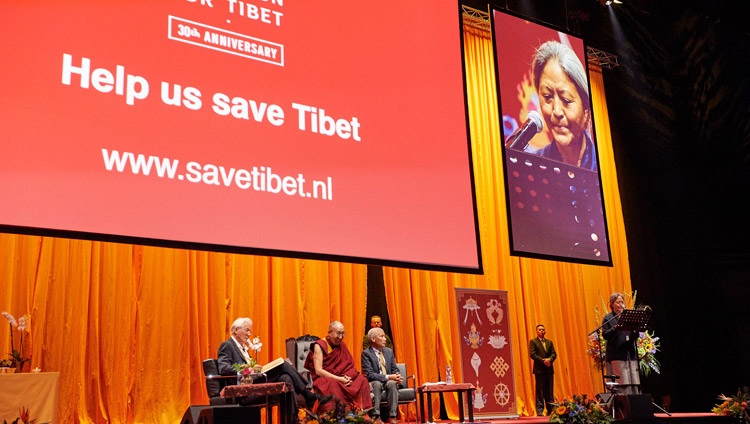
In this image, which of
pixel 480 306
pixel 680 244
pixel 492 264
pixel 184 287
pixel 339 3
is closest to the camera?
pixel 339 3

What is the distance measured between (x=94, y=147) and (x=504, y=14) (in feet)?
12.8

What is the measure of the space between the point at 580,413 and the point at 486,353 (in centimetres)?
180

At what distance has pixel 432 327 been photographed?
7570 mm

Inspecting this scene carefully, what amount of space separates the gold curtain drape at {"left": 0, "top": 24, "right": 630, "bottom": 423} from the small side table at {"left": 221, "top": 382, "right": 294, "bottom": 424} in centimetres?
184

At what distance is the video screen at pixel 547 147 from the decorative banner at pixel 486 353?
1220 mm

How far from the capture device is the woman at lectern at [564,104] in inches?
251

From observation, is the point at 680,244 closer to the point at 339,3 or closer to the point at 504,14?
the point at 504,14

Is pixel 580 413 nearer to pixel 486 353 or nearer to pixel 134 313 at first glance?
pixel 486 353

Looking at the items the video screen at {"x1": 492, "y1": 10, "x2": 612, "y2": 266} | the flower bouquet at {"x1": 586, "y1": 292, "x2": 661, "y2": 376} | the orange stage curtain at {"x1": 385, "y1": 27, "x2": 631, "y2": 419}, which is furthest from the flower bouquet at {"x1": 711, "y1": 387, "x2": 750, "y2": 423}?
the orange stage curtain at {"x1": 385, "y1": 27, "x2": 631, "y2": 419}

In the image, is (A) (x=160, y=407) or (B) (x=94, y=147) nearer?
(B) (x=94, y=147)

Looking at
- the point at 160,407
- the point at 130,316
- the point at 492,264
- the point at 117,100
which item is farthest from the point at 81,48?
the point at 492,264

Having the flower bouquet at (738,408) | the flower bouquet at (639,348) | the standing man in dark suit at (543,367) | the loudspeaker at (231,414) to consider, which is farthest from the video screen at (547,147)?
the loudspeaker at (231,414)

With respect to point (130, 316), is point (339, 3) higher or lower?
higher

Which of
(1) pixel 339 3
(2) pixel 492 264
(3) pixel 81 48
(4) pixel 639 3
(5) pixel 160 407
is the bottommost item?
(5) pixel 160 407
